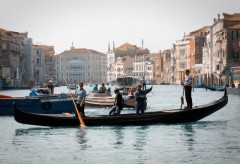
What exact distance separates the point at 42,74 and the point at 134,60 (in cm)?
3326

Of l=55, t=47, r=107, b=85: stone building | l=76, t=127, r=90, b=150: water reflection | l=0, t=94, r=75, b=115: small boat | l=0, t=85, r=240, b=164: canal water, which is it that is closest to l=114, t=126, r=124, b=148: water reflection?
l=0, t=85, r=240, b=164: canal water

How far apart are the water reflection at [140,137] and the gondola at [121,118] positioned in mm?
369

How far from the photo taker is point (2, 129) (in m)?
18.8

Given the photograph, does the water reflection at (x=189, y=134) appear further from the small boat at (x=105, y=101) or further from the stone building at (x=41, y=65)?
the stone building at (x=41, y=65)

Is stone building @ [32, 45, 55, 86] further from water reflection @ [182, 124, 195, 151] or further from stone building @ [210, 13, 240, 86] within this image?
water reflection @ [182, 124, 195, 151]

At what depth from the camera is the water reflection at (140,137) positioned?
1450 centimetres

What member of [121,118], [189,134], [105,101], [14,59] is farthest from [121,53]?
[189,134]

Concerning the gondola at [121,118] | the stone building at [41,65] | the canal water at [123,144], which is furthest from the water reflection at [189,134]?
the stone building at [41,65]

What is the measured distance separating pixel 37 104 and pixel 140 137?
7255 millimetres

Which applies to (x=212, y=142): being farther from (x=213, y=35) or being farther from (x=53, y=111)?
(x=213, y=35)

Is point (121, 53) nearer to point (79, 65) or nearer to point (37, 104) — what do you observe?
point (79, 65)

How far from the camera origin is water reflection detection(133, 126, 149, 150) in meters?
14.5

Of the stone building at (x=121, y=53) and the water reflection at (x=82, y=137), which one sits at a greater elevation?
the stone building at (x=121, y=53)

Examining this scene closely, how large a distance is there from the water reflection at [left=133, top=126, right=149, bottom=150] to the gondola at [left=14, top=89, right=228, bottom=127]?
0.37 m
